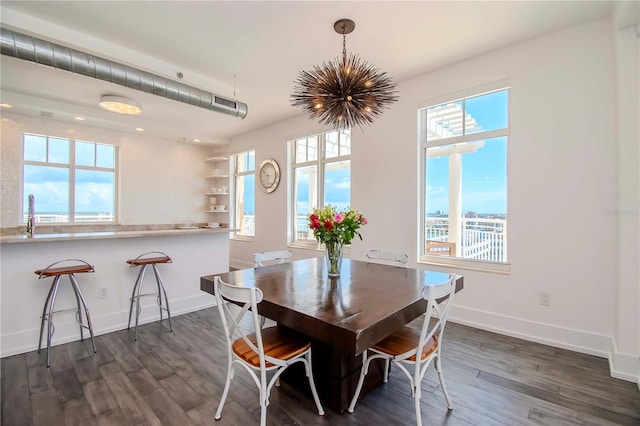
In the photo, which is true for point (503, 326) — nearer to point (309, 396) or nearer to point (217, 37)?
point (309, 396)

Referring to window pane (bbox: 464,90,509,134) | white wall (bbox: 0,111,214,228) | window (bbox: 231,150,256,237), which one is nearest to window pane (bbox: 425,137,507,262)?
window pane (bbox: 464,90,509,134)

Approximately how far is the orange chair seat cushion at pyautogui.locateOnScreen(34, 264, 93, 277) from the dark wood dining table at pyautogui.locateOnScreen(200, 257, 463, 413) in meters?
1.51

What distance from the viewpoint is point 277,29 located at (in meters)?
2.78

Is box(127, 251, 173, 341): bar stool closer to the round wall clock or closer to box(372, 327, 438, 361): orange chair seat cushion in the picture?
box(372, 327, 438, 361): orange chair seat cushion

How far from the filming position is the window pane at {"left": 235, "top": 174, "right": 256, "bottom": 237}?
6.52 meters

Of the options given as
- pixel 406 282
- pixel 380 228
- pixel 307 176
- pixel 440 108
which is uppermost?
pixel 440 108

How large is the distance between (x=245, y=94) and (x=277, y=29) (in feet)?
5.65

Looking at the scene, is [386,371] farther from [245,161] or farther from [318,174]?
[245,161]

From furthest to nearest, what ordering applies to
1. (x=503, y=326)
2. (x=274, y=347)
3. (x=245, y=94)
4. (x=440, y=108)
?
(x=245, y=94) → (x=440, y=108) → (x=503, y=326) → (x=274, y=347)

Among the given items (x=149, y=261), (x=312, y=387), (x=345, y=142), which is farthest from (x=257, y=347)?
(x=345, y=142)

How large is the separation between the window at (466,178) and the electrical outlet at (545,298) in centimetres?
47

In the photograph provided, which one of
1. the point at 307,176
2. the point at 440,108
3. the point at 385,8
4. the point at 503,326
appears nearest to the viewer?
the point at 385,8

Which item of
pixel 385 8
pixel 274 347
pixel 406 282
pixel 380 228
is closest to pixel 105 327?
pixel 274 347

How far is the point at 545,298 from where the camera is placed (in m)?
2.88
